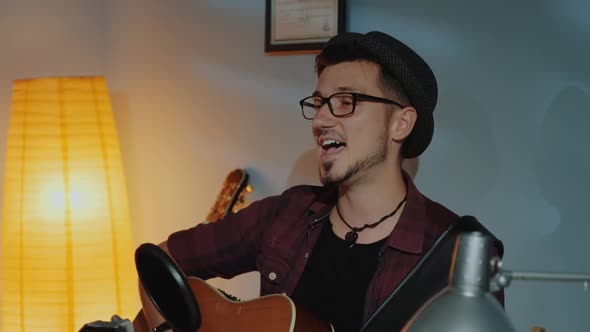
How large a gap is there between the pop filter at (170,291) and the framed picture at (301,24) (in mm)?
843

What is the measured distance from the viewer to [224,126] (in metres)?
2.44

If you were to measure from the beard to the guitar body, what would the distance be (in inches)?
12.9

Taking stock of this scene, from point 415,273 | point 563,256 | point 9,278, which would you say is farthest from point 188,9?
point 415,273

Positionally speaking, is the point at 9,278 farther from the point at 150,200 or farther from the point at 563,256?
the point at 563,256

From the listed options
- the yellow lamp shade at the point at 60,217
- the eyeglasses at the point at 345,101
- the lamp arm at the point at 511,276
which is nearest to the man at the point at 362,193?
the eyeglasses at the point at 345,101

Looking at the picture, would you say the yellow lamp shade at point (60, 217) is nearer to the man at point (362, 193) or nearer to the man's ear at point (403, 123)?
the man at point (362, 193)

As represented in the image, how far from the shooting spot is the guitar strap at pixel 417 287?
1.28 m

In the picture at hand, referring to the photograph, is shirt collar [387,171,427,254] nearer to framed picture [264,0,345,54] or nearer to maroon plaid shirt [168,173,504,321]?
maroon plaid shirt [168,173,504,321]

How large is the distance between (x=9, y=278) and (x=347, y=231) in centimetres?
103

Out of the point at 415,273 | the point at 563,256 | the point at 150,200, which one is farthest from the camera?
the point at 150,200

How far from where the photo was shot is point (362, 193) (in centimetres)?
180

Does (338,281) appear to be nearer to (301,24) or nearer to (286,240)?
(286,240)

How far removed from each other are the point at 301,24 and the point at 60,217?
86cm

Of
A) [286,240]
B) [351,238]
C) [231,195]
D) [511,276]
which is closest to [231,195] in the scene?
[231,195]
